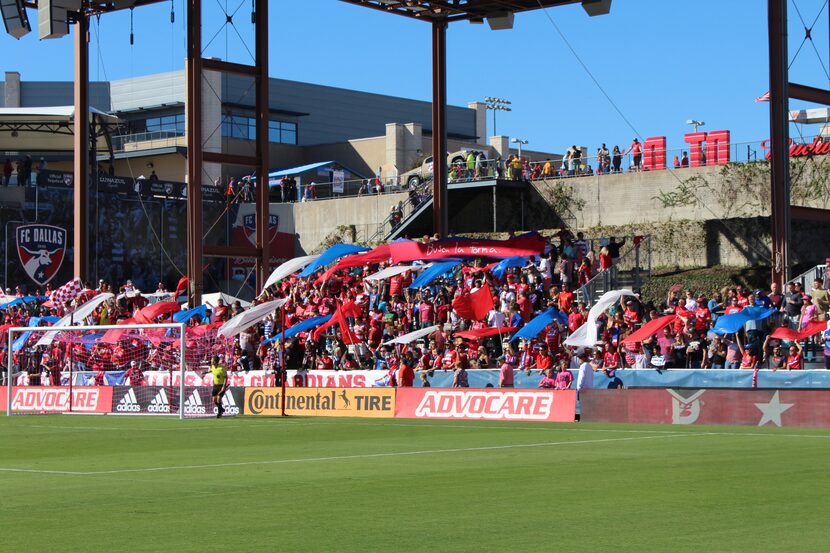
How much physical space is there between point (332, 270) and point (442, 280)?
3.60 m

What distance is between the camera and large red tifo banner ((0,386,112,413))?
116 feet

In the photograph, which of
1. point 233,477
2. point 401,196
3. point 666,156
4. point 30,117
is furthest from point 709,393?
point 30,117

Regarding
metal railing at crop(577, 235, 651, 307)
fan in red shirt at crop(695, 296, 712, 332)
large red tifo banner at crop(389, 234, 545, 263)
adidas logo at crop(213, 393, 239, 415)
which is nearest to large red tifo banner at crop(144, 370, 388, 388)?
adidas logo at crop(213, 393, 239, 415)

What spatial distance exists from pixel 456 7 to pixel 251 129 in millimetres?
42753

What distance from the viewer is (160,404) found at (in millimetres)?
34219

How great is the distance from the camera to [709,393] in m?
24.9

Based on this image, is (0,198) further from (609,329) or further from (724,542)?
(724,542)

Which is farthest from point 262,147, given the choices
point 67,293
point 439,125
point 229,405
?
point 229,405

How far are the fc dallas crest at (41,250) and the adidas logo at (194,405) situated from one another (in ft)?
78.2

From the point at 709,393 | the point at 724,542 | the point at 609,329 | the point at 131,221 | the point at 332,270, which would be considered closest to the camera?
the point at 724,542

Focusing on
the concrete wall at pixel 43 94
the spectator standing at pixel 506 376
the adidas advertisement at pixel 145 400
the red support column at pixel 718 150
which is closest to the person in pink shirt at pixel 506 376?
the spectator standing at pixel 506 376

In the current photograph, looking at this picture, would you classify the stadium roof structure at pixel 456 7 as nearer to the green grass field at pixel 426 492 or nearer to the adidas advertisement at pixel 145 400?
the adidas advertisement at pixel 145 400

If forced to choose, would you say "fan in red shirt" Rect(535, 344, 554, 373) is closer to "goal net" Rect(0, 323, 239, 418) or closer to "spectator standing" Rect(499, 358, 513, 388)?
"spectator standing" Rect(499, 358, 513, 388)

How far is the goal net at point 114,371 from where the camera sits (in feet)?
112
